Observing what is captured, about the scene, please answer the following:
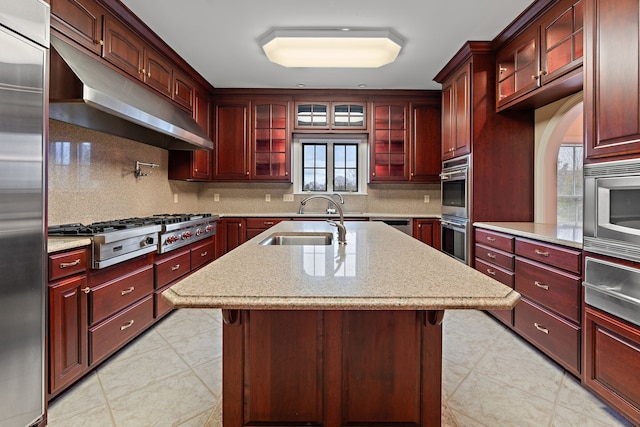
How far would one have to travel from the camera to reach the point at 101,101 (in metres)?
1.96

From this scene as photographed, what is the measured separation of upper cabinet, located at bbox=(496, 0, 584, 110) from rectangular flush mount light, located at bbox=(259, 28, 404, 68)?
99cm

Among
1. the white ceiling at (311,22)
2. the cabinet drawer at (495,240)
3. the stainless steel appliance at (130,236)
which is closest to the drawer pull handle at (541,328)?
the cabinet drawer at (495,240)

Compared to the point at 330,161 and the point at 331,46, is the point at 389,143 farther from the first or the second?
the point at 331,46

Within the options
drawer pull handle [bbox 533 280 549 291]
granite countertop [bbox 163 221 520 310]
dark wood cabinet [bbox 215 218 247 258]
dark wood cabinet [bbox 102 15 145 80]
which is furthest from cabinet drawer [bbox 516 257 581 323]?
dark wood cabinet [bbox 102 15 145 80]

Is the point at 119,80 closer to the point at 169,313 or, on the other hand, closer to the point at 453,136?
the point at 169,313

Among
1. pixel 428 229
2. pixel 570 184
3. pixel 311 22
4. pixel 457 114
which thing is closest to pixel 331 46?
pixel 311 22

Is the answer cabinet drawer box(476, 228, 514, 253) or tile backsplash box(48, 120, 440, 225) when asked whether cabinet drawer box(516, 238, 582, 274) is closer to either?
cabinet drawer box(476, 228, 514, 253)

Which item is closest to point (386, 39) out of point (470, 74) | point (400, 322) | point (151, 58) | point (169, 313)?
point (470, 74)

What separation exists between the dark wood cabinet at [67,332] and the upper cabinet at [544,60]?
11.1 feet

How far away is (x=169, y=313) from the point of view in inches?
124

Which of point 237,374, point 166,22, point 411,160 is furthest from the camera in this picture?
point 411,160

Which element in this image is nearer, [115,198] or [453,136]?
[115,198]

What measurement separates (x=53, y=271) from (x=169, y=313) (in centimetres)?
156

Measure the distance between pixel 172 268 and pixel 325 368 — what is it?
2.32 meters
